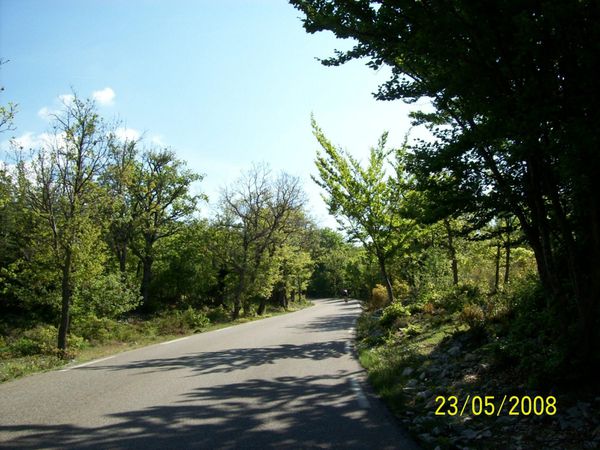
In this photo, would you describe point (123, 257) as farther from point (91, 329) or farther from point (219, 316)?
point (91, 329)

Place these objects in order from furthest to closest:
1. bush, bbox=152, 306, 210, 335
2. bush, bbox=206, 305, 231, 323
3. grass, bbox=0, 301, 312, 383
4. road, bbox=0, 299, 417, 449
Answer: bush, bbox=206, 305, 231, 323, bush, bbox=152, 306, 210, 335, grass, bbox=0, 301, 312, 383, road, bbox=0, 299, 417, 449

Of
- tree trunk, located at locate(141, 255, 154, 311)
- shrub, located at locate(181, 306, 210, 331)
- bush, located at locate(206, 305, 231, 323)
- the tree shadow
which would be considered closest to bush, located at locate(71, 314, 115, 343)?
shrub, located at locate(181, 306, 210, 331)

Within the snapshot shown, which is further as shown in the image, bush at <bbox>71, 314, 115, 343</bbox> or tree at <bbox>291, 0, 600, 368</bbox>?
bush at <bbox>71, 314, 115, 343</bbox>

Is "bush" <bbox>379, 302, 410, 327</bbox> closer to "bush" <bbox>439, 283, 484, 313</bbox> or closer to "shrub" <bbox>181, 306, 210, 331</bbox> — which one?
"bush" <bbox>439, 283, 484, 313</bbox>

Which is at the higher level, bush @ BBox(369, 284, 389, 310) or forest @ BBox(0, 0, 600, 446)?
forest @ BBox(0, 0, 600, 446)

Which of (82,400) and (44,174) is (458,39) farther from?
(44,174)

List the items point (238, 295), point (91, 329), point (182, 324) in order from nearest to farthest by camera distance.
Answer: point (91, 329) < point (182, 324) < point (238, 295)

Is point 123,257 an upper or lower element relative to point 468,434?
upper

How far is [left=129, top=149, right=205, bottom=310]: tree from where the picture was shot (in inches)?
1235

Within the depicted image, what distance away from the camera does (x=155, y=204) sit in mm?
32062

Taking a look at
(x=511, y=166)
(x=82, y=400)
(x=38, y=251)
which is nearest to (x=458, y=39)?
(x=511, y=166)

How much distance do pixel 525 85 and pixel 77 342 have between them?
15979 millimetres

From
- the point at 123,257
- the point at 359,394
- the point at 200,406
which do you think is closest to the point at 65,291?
the point at 200,406

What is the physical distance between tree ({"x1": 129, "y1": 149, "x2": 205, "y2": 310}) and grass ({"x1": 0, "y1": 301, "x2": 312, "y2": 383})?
7389 mm
